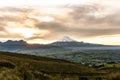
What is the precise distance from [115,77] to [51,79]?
38.3ft

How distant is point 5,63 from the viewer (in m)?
66.9

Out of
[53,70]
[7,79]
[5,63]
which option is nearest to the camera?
[7,79]

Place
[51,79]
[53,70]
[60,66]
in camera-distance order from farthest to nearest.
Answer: [60,66], [53,70], [51,79]

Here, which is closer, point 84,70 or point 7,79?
point 7,79

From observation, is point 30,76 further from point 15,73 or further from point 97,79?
point 97,79

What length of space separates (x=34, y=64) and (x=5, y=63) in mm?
12924

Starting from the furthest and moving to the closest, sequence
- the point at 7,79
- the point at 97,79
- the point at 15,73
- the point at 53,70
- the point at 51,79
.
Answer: the point at 53,70
the point at 97,79
the point at 51,79
the point at 15,73
the point at 7,79

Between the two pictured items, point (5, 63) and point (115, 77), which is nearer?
point (115, 77)

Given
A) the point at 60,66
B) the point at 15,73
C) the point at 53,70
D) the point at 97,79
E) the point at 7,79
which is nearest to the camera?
the point at 7,79

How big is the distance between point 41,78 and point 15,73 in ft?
25.8

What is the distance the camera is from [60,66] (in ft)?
267

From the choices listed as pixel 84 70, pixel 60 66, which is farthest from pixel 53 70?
pixel 84 70

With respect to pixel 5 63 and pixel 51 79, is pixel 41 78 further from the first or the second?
pixel 5 63

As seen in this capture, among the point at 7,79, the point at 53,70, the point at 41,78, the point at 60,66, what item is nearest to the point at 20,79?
the point at 7,79
